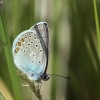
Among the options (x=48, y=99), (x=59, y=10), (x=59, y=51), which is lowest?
(x=48, y=99)

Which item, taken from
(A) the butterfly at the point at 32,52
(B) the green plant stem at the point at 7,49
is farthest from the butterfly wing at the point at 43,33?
(B) the green plant stem at the point at 7,49

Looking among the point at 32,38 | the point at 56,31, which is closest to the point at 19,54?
the point at 32,38

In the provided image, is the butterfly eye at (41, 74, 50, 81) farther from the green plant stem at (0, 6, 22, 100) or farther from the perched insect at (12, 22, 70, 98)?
the green plant stem at (0, 6, 22, 100)

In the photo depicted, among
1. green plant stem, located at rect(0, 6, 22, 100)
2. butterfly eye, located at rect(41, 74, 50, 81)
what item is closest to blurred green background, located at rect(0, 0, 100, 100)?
butterfly eye, located at rect(41, 74, 50, 81)

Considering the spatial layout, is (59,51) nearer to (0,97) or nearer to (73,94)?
(73,94)

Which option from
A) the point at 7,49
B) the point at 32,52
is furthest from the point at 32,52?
the point at 7,49

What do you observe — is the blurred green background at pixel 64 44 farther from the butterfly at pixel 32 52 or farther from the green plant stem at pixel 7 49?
the green plant stem at pixel 7 49
